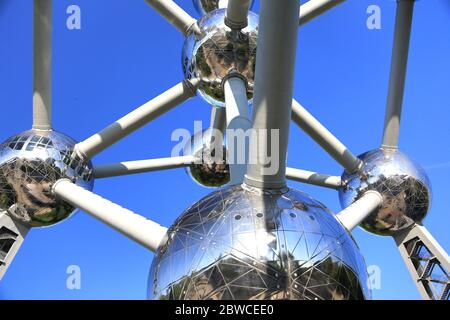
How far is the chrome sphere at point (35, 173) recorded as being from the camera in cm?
520

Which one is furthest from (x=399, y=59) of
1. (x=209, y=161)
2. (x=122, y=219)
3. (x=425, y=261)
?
(x=122, y=219)

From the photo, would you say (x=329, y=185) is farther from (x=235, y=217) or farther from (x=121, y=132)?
(x=235, y=217)

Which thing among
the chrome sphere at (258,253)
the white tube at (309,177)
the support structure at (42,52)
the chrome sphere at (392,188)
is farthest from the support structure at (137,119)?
the chrome sphere at (258,253)

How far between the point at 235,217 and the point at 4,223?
354 centimetres

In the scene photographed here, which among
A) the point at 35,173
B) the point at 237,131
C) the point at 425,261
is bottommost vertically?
the point at 425,261

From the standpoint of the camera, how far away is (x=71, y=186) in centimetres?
512

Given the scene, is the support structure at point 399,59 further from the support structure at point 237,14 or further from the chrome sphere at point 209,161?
the chrome sphere at point 209,161

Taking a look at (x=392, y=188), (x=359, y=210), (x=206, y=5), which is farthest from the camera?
(x=206, y=5)

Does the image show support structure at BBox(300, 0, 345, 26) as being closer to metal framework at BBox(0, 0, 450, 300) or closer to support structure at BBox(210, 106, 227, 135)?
metal framework at BBox(0, 0, 450, 300)

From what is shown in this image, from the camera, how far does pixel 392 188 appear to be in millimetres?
6152

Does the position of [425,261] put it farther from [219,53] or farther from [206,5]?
[206,5]

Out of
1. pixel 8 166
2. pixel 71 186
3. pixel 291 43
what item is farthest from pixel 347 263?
pixel 8 166

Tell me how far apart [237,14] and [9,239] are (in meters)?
3.64

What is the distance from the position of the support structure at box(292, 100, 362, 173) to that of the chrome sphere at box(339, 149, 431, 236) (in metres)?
0.22
